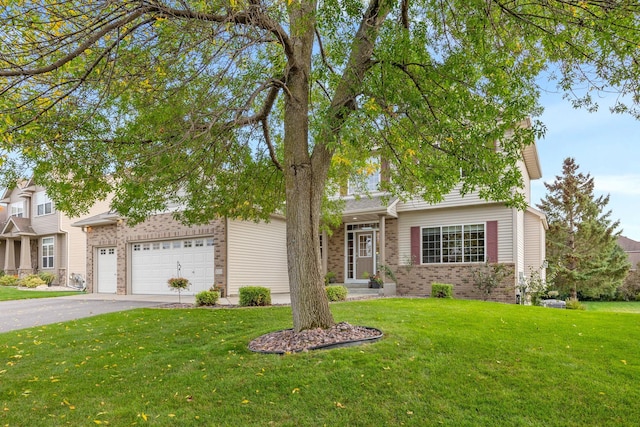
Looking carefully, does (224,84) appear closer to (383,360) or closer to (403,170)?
(403,170)

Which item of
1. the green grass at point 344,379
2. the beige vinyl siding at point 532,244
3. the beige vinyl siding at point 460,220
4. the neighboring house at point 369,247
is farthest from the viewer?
the beige vinyl siding at point 532,244

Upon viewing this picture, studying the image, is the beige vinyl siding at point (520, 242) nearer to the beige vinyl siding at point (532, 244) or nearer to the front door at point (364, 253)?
the beige vinyl siding at point (532, 244)

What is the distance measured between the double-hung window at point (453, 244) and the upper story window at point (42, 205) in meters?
23.9

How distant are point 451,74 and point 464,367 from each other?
405 cm

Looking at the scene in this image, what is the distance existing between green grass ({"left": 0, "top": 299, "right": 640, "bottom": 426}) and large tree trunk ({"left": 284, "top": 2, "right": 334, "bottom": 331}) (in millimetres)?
1004

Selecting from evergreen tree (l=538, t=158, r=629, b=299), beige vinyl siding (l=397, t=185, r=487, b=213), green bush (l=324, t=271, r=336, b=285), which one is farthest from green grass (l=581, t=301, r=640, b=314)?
green bush (l=324, t=271, r=336, b=285)

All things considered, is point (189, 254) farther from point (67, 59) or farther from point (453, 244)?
point (67, 59)

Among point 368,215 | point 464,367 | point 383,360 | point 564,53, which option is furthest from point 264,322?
point 368,215

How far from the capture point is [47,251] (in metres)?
26.8

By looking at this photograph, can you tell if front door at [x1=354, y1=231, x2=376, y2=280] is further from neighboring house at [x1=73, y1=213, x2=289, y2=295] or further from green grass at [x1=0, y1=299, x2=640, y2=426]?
green grass at [x1=0, y1=299, x2=640, y2=426]

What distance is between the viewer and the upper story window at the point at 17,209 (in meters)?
28.7

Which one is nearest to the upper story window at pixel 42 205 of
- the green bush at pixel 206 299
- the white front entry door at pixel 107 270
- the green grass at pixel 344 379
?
the white front entry door at pixel 107 270

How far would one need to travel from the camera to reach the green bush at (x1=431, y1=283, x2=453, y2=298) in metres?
14.2

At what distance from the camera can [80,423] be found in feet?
14.0
